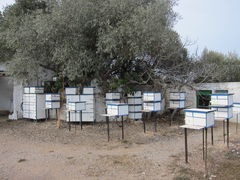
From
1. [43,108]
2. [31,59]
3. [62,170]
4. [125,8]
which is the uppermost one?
[125,8]

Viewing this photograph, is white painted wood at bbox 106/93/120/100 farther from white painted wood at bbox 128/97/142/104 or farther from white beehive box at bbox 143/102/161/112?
white beehive box at bbox 143/102/161/112

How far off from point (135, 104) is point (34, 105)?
5.19 metres

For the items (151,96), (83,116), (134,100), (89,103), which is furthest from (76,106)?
(151,96)

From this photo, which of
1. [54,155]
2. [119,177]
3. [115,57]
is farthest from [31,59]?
[119,177]

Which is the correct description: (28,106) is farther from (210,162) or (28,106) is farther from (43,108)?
(210,162)

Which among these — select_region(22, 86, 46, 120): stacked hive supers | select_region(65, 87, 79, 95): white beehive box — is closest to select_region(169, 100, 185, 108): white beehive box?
select_region(65, 87, 79, 95): white beehive box

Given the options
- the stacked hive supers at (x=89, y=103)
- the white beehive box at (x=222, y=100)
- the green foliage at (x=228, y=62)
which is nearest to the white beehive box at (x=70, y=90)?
the stacked hive supers at (x=89, y=103)

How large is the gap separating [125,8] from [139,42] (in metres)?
1.78

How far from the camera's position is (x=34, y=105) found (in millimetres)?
11914

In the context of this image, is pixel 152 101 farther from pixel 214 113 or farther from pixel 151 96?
pixel 214 113

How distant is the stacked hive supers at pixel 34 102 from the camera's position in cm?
1181

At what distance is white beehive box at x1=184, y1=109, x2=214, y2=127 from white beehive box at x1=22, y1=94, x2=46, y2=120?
27.9ft

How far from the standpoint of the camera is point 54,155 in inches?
256

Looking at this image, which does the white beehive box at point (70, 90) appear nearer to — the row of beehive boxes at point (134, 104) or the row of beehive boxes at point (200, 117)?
the row of beehive boxes at point (134, 104)
